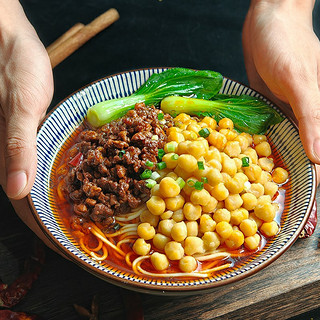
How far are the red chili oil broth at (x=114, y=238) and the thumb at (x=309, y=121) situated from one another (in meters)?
0.34

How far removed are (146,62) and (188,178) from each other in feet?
8.99

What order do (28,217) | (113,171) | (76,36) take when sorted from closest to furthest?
(113,171)
(28,217)
(76,36)

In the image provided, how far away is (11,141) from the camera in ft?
9.61

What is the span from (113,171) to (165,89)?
1.05 m

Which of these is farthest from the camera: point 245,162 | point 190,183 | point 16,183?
point 245,162

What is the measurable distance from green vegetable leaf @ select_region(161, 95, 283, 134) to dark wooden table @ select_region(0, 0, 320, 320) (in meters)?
1.01

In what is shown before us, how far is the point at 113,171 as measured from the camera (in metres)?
3.08

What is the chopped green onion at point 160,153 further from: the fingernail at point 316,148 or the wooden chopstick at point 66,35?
the wooden chopstick at point 66,35

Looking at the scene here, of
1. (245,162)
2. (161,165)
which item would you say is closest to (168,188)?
(161,165)

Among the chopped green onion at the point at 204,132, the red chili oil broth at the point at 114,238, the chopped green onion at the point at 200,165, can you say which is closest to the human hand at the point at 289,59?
the red chili oil broth at the point at 114,238

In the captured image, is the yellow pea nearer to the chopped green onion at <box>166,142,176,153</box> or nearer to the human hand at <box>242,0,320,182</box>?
the chopped green onion at <box>166,142,176,153</box>

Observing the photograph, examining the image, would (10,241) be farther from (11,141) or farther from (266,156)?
(266,156)

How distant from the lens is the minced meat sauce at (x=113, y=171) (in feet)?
9.99

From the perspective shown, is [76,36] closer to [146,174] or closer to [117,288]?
[146,174]
